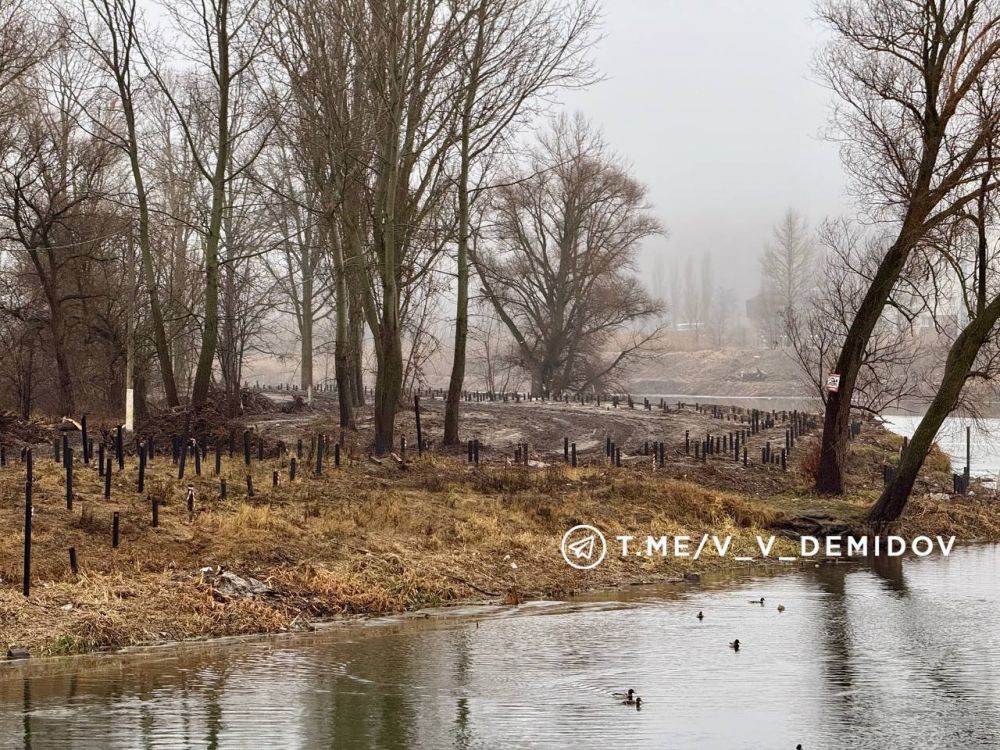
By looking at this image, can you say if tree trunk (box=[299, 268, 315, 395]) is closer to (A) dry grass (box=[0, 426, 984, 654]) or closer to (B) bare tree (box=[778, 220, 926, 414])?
(B) bare tree (box=[778, 220, 926, 414])

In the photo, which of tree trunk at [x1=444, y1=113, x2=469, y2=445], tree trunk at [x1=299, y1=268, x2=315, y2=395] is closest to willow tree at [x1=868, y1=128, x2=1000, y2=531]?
tree trunk at [x1=444, y1=113, x2=469, y2=445]

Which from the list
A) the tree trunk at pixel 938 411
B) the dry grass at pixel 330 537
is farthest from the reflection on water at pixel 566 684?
the tree trunk at pixel 938 411

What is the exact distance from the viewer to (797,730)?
9203 millimetres

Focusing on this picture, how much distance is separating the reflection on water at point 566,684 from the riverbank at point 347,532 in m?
0.82

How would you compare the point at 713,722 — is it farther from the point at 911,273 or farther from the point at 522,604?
the point at 911,273

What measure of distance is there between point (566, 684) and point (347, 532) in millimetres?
6367

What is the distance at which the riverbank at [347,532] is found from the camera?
41.7 feet

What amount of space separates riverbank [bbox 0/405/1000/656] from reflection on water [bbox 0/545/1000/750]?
2.68 feet

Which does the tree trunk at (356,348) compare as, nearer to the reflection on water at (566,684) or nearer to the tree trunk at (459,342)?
the tree trunk at (459,342)

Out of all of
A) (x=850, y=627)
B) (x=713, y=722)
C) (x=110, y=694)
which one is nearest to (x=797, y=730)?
(x=713, y=722)

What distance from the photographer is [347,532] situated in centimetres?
1642

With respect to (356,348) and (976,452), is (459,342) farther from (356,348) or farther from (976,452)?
(976,452)

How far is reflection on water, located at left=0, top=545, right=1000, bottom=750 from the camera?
29.5 feet

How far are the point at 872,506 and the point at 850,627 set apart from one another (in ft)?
26.4
